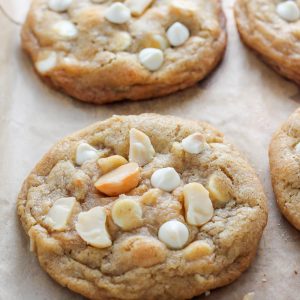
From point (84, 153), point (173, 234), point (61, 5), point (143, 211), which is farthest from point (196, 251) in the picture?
point (61, 5)

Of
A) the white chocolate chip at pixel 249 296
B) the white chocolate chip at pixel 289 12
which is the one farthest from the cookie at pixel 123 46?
the white chocolate chip at pixel 249 296

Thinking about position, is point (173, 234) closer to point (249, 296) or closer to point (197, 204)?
point (197, 204)

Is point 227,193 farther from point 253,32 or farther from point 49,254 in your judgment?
point 253,32

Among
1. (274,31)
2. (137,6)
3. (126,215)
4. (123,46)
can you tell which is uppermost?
(274,31)

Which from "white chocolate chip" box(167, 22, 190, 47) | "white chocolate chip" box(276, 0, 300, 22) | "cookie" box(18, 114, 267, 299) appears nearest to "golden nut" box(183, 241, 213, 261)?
"cookie" box(18, 114, 267, 299)

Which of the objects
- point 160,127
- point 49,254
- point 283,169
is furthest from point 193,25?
point 49,254
